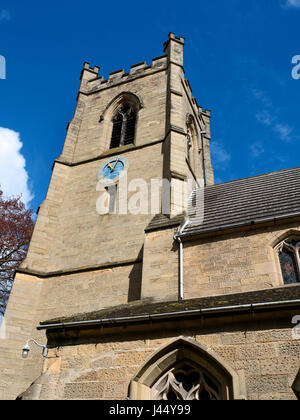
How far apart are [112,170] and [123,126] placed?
A: 3.14 meters

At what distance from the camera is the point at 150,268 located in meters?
8.70

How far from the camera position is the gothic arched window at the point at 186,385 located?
5.29 meters

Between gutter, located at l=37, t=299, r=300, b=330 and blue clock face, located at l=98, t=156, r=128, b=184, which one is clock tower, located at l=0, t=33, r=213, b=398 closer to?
blue clock face, located at l=98, t=156, r=128, b=184

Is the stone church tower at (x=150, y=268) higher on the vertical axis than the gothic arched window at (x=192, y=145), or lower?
lower

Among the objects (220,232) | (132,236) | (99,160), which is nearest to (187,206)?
(132,236)

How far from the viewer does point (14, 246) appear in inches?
685

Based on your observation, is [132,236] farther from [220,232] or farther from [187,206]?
[220,232]

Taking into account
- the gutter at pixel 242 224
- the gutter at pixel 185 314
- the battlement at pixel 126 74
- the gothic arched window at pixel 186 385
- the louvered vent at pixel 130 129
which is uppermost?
the battlement at pixel 126 74

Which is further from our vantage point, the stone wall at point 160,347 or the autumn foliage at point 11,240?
the autumn foliage at point 11,240

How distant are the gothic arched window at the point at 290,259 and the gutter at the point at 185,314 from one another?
241 centimetres

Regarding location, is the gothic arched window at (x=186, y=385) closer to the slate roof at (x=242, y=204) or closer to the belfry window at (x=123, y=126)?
the slate roof at (x=242, y=204)

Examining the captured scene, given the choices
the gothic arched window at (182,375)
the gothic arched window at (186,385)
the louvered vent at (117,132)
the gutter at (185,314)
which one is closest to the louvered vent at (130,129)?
the louvered vent at (117,132)

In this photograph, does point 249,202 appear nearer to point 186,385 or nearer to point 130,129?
point 186,385

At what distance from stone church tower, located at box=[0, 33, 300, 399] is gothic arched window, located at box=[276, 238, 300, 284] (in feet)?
0.08
